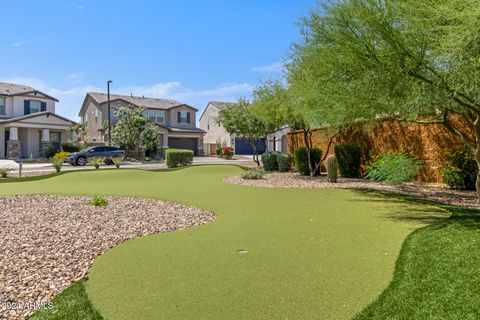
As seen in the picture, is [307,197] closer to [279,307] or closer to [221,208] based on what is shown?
[221,208]

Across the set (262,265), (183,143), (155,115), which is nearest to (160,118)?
(155,115)

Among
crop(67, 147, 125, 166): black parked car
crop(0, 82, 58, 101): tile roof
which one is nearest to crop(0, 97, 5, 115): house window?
crop(0, 82, 58, 101): tile roof

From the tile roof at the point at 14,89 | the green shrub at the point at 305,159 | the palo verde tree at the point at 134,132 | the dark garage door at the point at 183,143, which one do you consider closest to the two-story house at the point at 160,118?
the dark garage door at the point at 183,143

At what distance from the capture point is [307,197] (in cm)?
1018

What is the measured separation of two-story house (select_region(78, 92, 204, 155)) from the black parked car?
979 cm

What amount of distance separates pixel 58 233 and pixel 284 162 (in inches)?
562

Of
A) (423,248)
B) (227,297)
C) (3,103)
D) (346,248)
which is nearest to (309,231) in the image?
(346,248)

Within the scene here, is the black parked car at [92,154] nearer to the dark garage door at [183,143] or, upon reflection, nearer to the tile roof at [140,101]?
the tile roof at [140,101]

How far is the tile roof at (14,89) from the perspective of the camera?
3647cm

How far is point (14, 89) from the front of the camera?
3794 centimetres

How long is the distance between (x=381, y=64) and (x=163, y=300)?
18.4 feet

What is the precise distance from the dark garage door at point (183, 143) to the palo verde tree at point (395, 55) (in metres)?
34.7

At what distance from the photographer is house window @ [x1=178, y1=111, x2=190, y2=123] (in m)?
43.7

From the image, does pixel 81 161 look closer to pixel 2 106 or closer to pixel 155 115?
pixel 2 106
